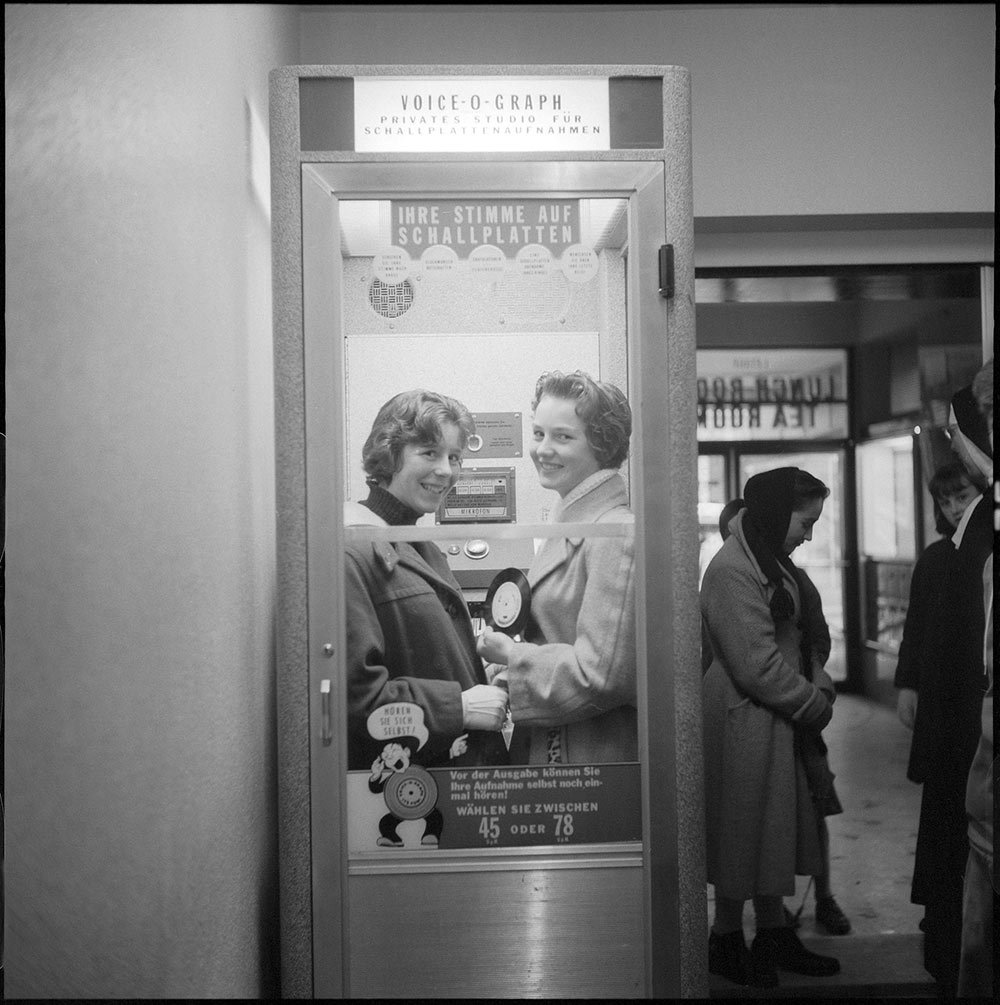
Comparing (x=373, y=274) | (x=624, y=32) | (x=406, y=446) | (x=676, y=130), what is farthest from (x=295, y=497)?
(x=624, y=32)

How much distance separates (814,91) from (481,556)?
189cm

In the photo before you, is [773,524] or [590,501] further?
[773,524]

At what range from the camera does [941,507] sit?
3.02 m

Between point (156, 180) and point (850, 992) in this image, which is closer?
point (156, 180)

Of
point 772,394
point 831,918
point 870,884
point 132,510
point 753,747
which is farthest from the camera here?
point 772,394

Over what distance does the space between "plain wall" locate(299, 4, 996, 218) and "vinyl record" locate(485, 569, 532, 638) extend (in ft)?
4.66

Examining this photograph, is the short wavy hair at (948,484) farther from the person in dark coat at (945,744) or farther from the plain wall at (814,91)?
the plain wall at (814,91)

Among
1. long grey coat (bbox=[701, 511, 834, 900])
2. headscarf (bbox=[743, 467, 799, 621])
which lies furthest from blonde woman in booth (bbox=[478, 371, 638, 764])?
headscarf (bbox=[743, 467, 799, 621])

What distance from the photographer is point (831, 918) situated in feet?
10.5

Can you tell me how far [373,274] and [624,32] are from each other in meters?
1.41

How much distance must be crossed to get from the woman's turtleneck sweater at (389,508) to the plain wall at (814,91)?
56.5 inches

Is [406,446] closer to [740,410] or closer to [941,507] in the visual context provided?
[941,507]

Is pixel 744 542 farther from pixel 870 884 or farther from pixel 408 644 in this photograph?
pixel 870 884

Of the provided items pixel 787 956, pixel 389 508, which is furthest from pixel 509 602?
pixel 787 956
